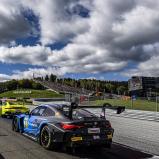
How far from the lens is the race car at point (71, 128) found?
28.0 feet

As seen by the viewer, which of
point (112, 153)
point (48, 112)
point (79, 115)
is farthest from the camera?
point (48, 112)

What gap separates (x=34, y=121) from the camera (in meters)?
10.3

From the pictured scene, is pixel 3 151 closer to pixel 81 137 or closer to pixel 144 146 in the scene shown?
pixel 81 137

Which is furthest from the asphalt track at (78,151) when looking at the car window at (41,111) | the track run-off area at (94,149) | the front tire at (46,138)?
the car window at (41,111)

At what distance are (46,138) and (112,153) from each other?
6.02ft

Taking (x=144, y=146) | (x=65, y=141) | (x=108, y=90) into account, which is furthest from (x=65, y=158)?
(x=108, y=90)

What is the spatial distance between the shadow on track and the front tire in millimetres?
777

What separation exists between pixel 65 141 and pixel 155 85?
190 feet

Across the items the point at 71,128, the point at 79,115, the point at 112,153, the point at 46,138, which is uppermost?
the point at 79,115

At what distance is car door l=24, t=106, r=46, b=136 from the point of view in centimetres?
996

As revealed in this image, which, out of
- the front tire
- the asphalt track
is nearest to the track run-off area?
the asphalt track

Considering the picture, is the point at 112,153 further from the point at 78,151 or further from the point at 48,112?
the point at 48,112

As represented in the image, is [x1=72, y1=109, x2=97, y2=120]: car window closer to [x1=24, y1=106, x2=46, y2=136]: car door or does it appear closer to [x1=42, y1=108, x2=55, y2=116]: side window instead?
[x1=42, y1=108, x2=55, y2=116]: side window

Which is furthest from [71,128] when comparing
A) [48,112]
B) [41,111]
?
[41,111]
